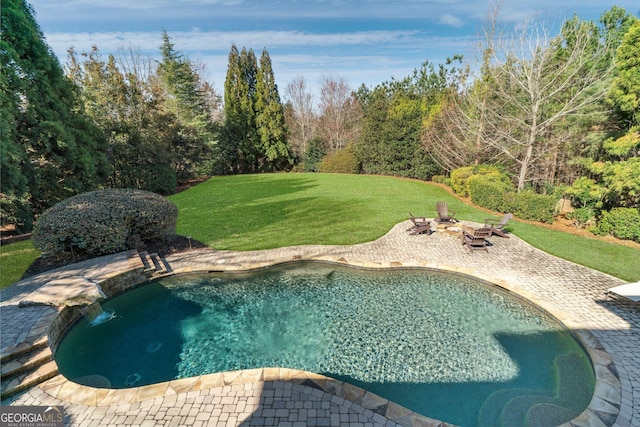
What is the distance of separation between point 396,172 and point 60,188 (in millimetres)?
25590

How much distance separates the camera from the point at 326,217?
14266 millimetres

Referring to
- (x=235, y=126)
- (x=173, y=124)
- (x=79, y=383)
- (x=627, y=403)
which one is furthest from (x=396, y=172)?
(x=79, y=383)

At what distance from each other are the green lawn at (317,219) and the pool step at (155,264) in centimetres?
189

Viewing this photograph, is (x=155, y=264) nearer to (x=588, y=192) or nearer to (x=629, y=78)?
(x=588, y=192)

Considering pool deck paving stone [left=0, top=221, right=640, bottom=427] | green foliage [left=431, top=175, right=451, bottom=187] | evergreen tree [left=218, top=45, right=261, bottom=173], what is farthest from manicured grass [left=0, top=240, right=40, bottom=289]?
green foliage [left=431, top=175, right=451, bottom=187]

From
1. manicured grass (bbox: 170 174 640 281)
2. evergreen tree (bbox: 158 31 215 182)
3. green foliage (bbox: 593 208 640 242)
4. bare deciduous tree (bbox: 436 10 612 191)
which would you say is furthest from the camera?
evergreen tree (bbox: 158 31 215 182)

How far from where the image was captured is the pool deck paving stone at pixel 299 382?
12.7 feet

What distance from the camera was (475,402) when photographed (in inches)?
176

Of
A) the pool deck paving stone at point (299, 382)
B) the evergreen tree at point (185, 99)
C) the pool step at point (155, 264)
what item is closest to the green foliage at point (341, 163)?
the evergreen tree at point (185, 99)

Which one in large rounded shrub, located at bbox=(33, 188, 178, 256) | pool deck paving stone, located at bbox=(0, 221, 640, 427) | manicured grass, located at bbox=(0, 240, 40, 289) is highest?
large rounded shrub, located at bbox=(33, 188, 178, 256)

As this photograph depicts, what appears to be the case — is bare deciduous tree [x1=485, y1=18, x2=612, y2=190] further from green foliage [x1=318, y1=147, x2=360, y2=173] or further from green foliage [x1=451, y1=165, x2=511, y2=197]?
green foliage [x1=318, y1=147, x2=360, y2=173]

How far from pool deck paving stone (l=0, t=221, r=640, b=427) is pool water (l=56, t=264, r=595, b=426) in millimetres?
410

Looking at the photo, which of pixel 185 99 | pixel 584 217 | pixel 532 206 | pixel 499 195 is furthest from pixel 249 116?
pixel 584 217

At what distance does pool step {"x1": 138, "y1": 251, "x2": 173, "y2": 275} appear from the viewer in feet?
27.9
